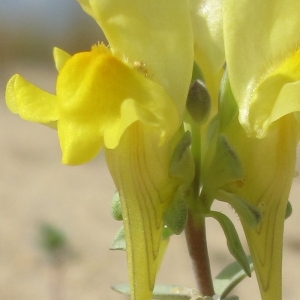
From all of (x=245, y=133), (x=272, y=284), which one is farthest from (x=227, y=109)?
(x=272, y=284)

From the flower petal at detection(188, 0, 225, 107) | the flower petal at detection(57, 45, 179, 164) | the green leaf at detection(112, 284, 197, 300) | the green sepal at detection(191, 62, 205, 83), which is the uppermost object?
the flower petal at detection(188, 0, 225, 107)

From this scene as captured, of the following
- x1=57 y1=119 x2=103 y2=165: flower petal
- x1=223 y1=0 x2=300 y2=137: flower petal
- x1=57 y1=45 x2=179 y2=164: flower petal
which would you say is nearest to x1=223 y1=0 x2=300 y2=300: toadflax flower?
x1=223 y1=0 x2=300 y2=137: flower petal

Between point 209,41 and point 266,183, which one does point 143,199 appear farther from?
point 209,41

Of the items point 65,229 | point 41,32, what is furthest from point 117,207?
point 41,32

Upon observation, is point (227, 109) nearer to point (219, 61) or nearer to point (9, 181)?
point (219, 61)

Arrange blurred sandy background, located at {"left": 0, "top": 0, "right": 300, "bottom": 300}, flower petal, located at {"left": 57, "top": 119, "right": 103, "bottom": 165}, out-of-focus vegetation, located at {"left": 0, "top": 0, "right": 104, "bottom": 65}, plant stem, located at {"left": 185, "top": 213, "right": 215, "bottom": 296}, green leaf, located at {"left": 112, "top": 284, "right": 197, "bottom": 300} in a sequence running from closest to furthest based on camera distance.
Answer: flower petal, located at {"left": 57, "top": 119, "right": 103, "bottom": 165}
plant stem, located at {"left": 185, "top": 213, "right": 215, "bottom": 296}
green leaf, located at {"left": 112, "top": 284, "right": 197, "bottom": 300}
blurred sandy background, located at {"left": 0, "top": 0, "right": 300, "bottom": 300}
out-of-focus vegetation, located at {"left": 0, "top": 0, "right": 104, "bottom": 65}

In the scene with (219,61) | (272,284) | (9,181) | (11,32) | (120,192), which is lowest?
(272,284)

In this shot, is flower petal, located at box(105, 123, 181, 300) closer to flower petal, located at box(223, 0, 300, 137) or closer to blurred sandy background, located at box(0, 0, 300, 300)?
flower petal, located at box(223, 0, 300, 137)
